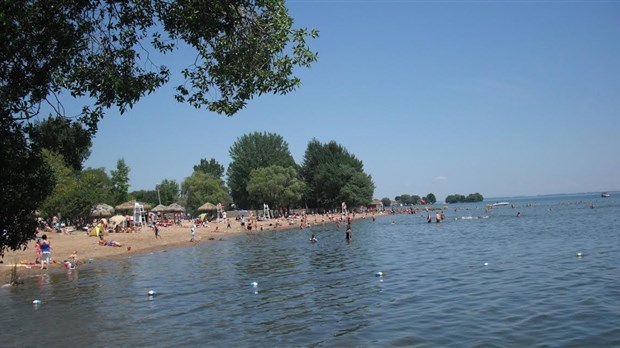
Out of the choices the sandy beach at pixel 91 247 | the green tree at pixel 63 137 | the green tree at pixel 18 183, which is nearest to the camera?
the green tree at pixel 18 183

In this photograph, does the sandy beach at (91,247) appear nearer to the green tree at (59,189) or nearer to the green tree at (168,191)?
the green tree at (59,189)

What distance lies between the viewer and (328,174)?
105625mm

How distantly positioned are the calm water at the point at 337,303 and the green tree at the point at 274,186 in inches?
2404

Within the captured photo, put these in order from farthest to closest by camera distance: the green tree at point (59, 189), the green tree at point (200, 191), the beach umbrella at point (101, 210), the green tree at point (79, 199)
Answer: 1. the green tree at point (200, 191)
2. the beach umbrella at point (101, 210)
3. the green tree at point (79, 199)
4. the green tree at point (59, 189)

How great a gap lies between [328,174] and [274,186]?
1763 cm

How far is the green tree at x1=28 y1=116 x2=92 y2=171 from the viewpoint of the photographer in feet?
26.8

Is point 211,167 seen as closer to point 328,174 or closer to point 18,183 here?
point 328,174

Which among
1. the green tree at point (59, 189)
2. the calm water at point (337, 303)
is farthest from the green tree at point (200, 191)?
the calm water at point (337, 303)

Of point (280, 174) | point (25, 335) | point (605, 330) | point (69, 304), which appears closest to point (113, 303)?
point (69, 304)

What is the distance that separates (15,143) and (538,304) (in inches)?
579

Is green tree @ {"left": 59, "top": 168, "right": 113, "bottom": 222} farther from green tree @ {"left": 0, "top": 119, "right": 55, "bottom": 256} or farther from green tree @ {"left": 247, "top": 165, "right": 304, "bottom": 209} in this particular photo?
green tree @ {"left": 0, "top": 119, "right": 55, "bottom": 256}

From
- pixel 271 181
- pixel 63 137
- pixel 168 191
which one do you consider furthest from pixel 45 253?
pixel 168 191

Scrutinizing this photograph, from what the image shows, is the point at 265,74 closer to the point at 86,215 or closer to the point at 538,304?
the point at 538,304

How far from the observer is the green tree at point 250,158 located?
104500mm
